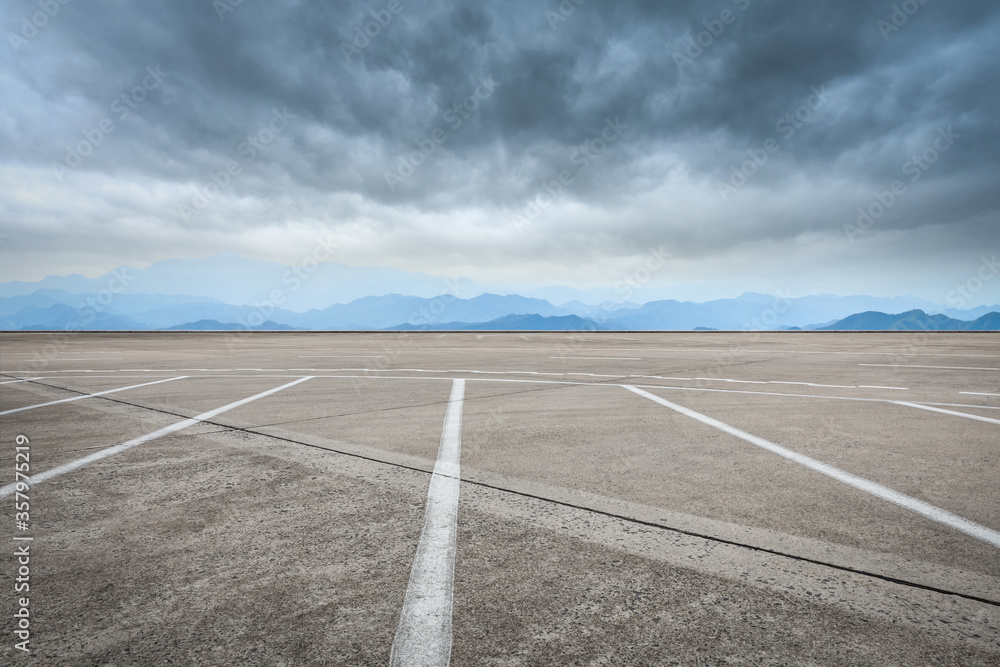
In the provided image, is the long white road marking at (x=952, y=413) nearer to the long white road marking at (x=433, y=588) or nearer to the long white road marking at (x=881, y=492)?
the long white road marking at (x=881, y=492)

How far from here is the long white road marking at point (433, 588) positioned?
1.89m

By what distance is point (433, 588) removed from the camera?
2297mm

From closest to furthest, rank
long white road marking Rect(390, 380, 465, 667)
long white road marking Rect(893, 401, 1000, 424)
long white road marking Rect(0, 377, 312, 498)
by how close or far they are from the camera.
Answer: long white road marking Rect(390, 380, 465, 667) → long white road marking Rect(0, 377, 312, 498) → long white road marking Rect(893, 401, 1000, 424)

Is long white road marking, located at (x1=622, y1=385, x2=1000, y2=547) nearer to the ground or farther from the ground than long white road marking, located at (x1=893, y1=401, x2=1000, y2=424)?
nearer to the ground

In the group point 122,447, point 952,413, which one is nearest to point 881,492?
point 952,413

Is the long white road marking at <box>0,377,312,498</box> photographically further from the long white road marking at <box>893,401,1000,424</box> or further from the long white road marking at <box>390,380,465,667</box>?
the long white road marking at <box>893,401,1000,424</box>

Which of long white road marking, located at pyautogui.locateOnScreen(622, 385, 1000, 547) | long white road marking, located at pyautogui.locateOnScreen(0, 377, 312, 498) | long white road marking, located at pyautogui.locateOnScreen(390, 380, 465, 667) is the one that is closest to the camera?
long white road marking, located at pyautogui.locateOnScreen(390, 380, 465, 667)

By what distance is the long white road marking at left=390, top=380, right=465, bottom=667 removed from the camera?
6.20 ft

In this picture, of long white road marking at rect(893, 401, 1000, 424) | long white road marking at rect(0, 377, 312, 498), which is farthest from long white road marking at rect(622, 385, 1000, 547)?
long white road marking at rect(0, 377, 312, 498)

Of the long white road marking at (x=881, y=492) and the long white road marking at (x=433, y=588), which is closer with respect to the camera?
the long white road marking at (x=433, y=588)

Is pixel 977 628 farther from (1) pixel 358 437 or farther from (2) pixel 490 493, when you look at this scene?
(1) pixel 358 437

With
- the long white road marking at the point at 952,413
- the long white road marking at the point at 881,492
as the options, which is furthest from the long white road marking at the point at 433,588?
the long white road marking at the point at 952,413

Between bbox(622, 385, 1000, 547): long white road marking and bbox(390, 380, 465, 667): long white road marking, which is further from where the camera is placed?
bbox(622, 385, 1000, 547): long white road marking

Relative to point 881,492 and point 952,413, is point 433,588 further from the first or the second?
point 952,413
